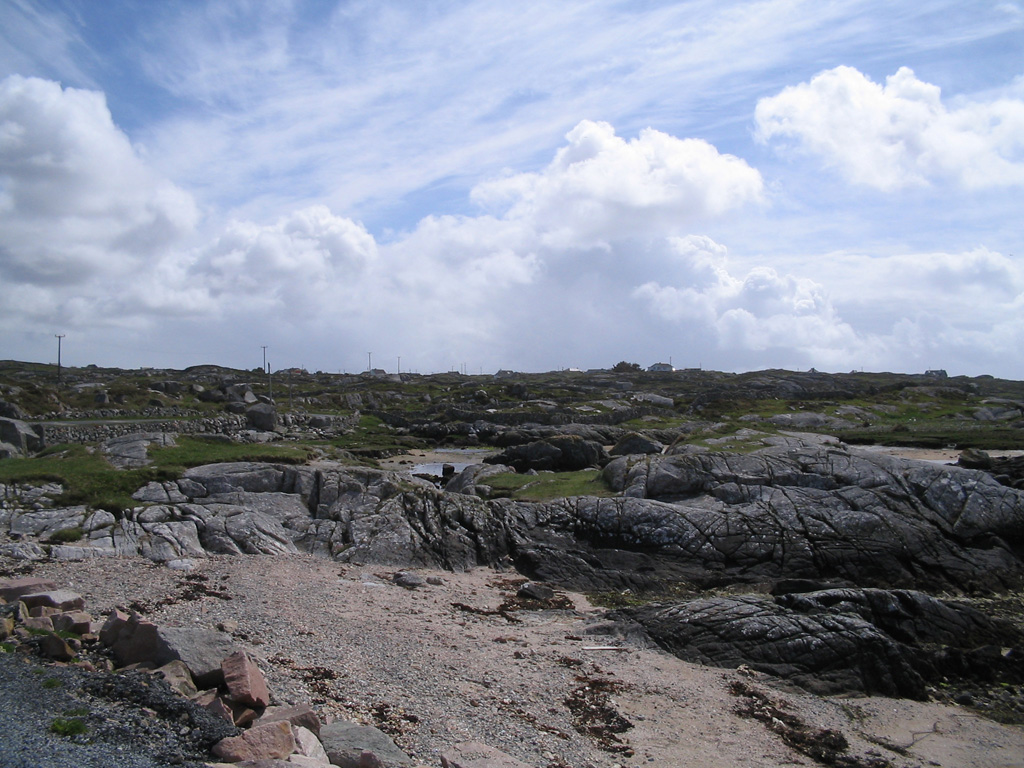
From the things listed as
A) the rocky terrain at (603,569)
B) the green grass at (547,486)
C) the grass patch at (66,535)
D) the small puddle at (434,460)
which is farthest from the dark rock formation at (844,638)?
the small puddle at (434,460)

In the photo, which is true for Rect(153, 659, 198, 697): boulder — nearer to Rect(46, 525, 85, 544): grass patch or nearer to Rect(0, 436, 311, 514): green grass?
Rect(46, 525, 85, 544): grass patch

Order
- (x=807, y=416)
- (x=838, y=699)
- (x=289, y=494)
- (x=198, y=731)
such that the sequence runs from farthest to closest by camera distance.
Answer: (x=807, y=416), (x=289, y=494), (x=838, y=699), (x=198, y=731)

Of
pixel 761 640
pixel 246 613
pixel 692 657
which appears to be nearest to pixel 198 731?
pixel 246 613

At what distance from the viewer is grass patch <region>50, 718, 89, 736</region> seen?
8.45m

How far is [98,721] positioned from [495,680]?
813cm

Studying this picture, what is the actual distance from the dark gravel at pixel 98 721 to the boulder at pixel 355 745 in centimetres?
165

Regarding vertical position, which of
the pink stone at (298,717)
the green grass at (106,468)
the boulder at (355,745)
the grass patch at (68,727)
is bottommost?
the boulder at (355,745)

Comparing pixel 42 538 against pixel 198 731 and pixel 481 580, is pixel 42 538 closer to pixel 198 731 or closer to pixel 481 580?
pixel 481 580

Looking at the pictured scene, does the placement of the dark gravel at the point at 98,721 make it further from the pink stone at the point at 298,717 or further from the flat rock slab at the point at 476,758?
the flat rock slab at the point at 476,758

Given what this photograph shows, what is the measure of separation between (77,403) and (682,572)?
55635 millimetres

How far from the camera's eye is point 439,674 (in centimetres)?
1439

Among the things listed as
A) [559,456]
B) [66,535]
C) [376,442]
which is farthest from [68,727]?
[376,442]

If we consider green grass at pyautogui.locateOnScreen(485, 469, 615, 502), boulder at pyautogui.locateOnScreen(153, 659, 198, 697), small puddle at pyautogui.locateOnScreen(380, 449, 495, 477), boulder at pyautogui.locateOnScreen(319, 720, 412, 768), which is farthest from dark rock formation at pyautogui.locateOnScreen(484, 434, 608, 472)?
boulder at pyautogui.locateOnScreen(153, 659, 198, 697)

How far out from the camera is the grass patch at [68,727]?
845 centimetres
